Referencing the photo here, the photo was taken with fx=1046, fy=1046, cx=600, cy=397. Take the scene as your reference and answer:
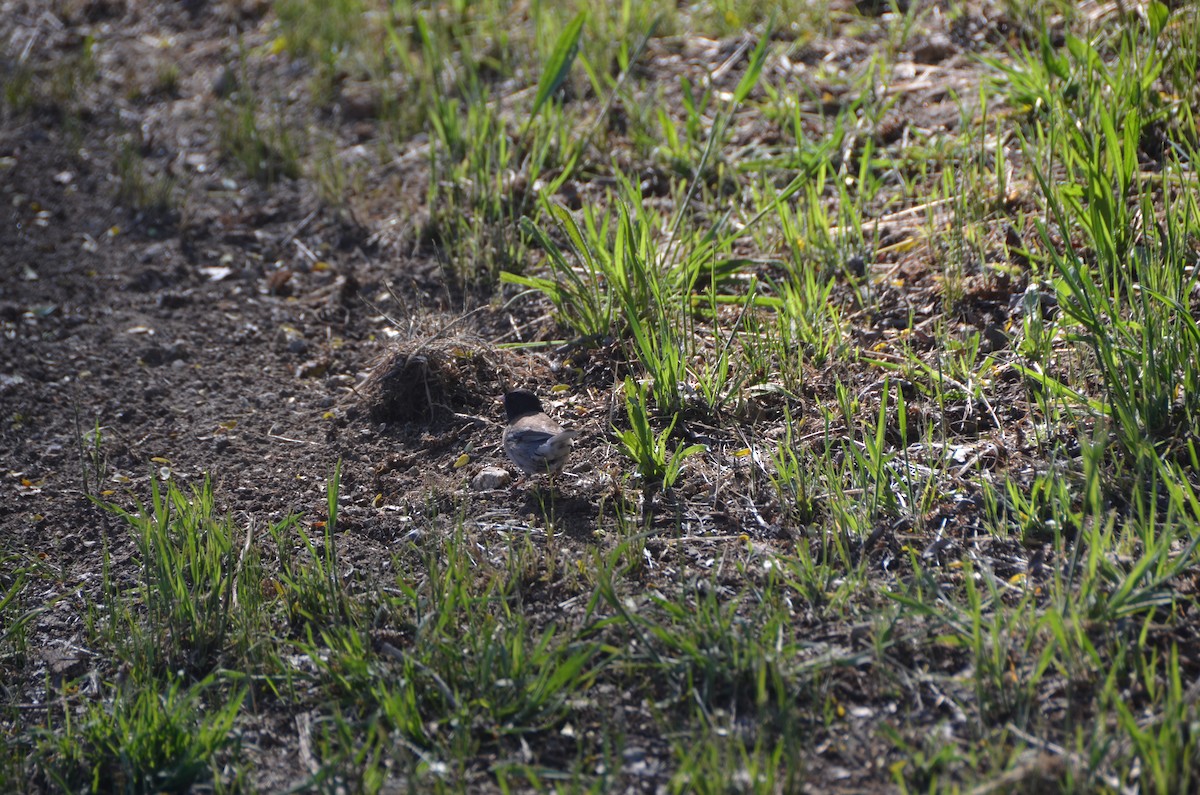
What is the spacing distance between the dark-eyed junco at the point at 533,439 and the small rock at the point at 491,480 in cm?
7

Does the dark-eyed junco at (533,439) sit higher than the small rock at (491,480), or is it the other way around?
the dark-eyed junco at (533,439)

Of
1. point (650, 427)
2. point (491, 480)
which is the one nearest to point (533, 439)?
point (491, 480)

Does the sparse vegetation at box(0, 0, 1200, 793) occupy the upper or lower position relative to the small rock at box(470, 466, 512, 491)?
upper

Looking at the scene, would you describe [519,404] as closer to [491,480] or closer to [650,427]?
[491,480]

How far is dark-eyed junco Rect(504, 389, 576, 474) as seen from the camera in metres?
2.70

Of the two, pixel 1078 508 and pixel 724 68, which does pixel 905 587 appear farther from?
pixel 724 68

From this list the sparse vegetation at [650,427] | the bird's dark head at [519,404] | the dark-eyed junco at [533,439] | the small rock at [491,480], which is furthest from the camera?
the bird's dark head at [519,404]

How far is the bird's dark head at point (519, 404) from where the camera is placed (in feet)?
9.84

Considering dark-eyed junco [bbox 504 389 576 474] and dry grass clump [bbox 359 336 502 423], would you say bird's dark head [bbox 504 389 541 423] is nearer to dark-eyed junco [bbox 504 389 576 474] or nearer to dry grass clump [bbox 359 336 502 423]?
dark-eyed junco [bbox 504 389 576 474]

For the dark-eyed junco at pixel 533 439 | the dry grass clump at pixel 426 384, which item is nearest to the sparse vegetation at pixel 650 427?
the dry grass clump at pixel 426 384

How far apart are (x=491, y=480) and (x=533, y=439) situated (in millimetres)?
195

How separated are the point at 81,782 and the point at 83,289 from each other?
2481mm

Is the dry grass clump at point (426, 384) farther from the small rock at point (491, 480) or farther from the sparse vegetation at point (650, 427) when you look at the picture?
the small rock at point (491, 480)

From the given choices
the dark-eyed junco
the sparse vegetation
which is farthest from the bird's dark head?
the sparse vegetation
